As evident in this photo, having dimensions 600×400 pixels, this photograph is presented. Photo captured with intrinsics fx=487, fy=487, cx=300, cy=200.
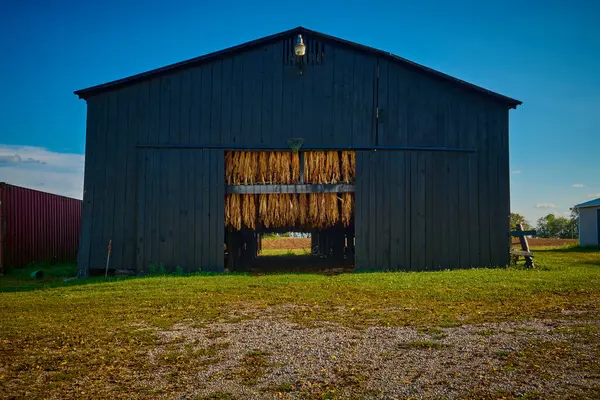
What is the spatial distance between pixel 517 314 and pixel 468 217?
7.58 meters

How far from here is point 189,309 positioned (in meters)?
8.84

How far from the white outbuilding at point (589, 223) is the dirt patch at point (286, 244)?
21216 mm

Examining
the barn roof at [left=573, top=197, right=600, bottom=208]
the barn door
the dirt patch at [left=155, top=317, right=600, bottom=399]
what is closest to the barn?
the barn door

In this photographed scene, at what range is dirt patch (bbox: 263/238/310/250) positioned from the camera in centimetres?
4322

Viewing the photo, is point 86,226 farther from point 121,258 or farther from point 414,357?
point 414,357

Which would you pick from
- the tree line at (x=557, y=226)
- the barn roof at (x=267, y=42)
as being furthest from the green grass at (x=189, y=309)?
the tree line at (x=557, y=226)

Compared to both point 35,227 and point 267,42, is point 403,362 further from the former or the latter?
point 35,227

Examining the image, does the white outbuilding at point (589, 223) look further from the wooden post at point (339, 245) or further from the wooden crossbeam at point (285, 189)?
the wooden crossbeam at point (285, 189)

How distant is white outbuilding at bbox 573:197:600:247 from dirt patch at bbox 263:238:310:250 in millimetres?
21216

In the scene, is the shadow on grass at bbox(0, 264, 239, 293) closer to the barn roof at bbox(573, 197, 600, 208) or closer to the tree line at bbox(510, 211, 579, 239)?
the barn roof at bbox(573, 197, 600, 208)

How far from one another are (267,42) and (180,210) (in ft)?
19.0

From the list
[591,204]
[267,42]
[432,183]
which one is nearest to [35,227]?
[267,42]

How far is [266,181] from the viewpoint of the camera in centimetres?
1500

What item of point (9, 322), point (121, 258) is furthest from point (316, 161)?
point (9, 322)
